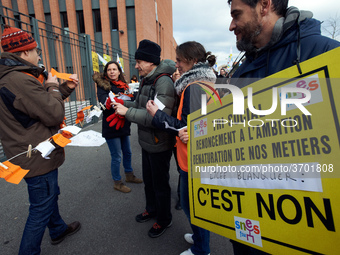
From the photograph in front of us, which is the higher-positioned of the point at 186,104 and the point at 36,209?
the point at 186,104

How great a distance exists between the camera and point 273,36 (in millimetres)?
940

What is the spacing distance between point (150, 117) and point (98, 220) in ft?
5.25

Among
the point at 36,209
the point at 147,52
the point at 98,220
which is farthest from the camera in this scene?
the point at 98,220

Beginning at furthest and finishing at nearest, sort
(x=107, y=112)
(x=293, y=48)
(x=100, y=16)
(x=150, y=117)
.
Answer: (x=100, y=16)
(x=107, y=112)
(x=150, y=117)
(x=293, y=48)

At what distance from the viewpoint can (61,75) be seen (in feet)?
6.56

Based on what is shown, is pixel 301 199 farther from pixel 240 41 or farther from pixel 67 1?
pixel 67 1

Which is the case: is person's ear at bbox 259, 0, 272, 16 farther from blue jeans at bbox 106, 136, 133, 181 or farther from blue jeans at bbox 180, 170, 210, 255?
blue jeans at bbox 106, 136, 133, 181

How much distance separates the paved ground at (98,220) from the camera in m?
2.07

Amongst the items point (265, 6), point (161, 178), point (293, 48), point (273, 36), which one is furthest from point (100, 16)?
point (293, 48)

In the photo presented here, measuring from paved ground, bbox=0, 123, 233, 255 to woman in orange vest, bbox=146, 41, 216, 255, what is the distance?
0.41 metres

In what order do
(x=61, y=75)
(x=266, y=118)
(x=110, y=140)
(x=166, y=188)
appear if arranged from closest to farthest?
(x=266, y=118)
(x=61, y=75)
(x=166, y=188)
(x=110, y=140)

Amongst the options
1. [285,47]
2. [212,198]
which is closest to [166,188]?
[212,198]

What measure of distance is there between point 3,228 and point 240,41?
318cm

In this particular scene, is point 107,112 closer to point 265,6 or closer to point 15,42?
point 15,42
